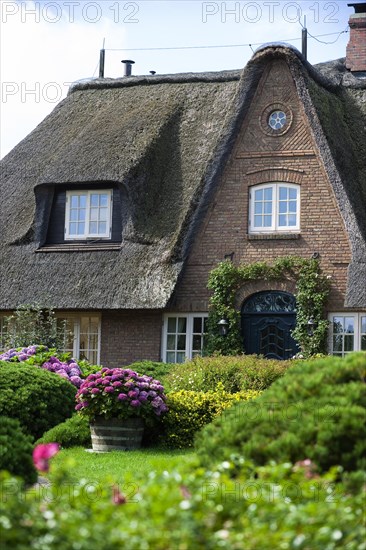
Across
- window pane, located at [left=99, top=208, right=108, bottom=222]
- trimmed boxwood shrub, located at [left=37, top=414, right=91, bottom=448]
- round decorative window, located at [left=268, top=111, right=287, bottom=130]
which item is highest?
round decorative window, located at [left=268, top=111, right=287, bottom=130]

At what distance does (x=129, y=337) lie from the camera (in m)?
23.6

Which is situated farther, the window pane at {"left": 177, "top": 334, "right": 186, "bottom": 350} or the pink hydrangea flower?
the window pane at {"left": 177, "top": 334, "right": 186, "bottom": 350}

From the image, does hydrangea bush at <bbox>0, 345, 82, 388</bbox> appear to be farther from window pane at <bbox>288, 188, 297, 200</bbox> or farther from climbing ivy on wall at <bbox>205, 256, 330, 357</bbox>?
window pane at <bbox>288, 188, 297, 200</bbox>

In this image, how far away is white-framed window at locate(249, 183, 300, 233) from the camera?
22750 mm

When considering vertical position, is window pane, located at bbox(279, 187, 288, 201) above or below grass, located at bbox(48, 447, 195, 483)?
above

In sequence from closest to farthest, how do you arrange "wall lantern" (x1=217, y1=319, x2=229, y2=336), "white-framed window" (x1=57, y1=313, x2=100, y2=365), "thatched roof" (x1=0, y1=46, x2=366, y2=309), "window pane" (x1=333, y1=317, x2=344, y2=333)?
"window pane" (x1=333, y1=317, x2=344, y2=333) < "wall lantern" (x1=217, y1=319, x2=229, y2=336) < "thatched roof" (x1=0, y1=46, x2=366, y2=309) < "white-framed window" (x1=57, y1=313, x2=100, y2=365)

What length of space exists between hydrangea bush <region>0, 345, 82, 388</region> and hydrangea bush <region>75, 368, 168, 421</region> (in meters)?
2.47

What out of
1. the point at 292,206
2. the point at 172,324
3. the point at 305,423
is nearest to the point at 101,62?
the point at 292,206

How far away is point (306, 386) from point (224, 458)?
2.83 feet

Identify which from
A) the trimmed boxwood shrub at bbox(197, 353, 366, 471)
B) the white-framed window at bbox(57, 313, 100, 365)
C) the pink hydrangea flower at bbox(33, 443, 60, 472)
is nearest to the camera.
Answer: the pink hydrangea flower at bbox(33, 443, 60, 472)

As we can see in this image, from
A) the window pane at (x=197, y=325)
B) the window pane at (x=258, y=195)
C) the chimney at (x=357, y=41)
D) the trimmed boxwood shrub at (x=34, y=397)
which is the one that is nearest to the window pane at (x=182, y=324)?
the window pane at (x=197, y=325)

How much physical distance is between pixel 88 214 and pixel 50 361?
6.40 meters

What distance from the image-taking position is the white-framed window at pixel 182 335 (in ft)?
75.8

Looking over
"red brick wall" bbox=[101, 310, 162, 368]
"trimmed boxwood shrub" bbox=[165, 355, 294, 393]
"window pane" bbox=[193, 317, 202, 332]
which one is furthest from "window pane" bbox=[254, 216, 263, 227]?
"trimmed boxwood shrub" bbox=[165, 355, 294, 393]
